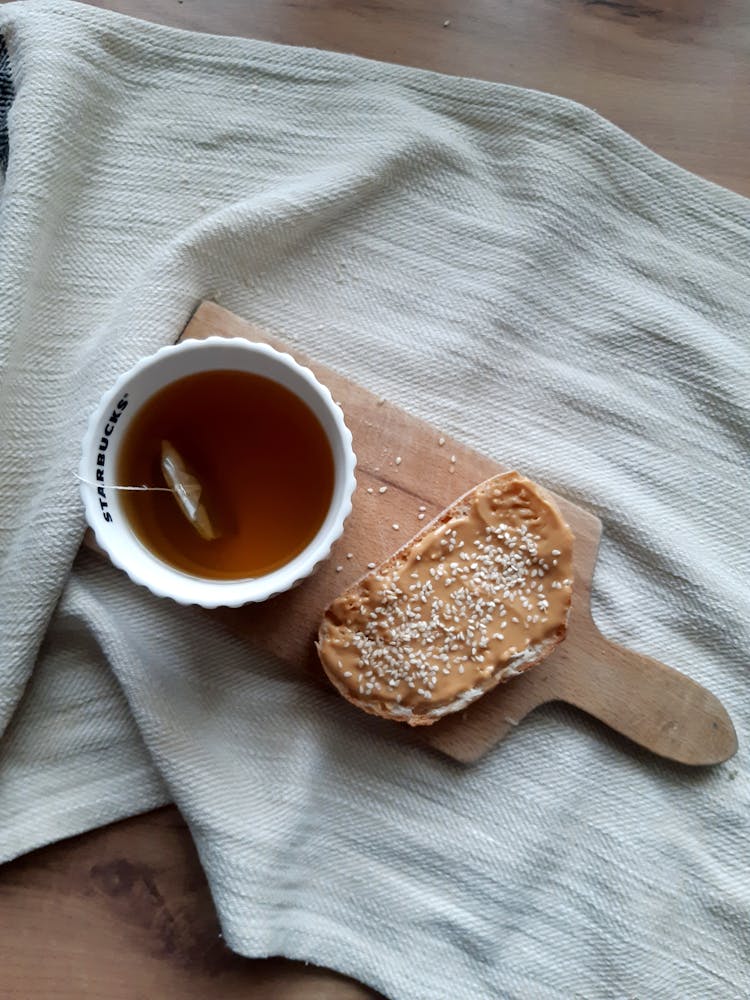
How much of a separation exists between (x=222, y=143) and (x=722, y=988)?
105 cm

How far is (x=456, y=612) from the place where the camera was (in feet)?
2.60

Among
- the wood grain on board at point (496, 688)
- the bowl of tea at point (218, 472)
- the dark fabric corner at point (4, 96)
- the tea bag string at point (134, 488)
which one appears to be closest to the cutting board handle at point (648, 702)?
the wood grain on board at point (496, 688)

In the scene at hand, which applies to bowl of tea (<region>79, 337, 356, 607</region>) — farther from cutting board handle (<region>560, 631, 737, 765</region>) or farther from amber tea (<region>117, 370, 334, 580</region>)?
cutting board handle (<region>560, 631, 737, 765</region>)

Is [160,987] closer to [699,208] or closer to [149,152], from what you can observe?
[149,152]

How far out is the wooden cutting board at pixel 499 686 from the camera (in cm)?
82

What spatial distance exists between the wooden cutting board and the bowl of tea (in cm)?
6

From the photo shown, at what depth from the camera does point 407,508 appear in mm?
834

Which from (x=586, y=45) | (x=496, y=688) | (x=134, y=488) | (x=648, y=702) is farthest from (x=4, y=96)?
(x=648, y=702)

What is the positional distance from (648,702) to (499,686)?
0.52ft

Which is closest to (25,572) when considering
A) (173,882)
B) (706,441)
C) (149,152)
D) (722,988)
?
(173,882)

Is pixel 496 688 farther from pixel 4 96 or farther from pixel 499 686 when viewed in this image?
pixel 4 96

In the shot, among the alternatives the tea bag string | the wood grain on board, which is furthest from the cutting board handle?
the tea bag string

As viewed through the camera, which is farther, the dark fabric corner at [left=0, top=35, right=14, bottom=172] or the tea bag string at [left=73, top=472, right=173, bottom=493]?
the dark fabric corner at [left=0, top=35, right=14, bottom=172]

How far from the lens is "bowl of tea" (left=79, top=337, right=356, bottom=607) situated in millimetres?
750
